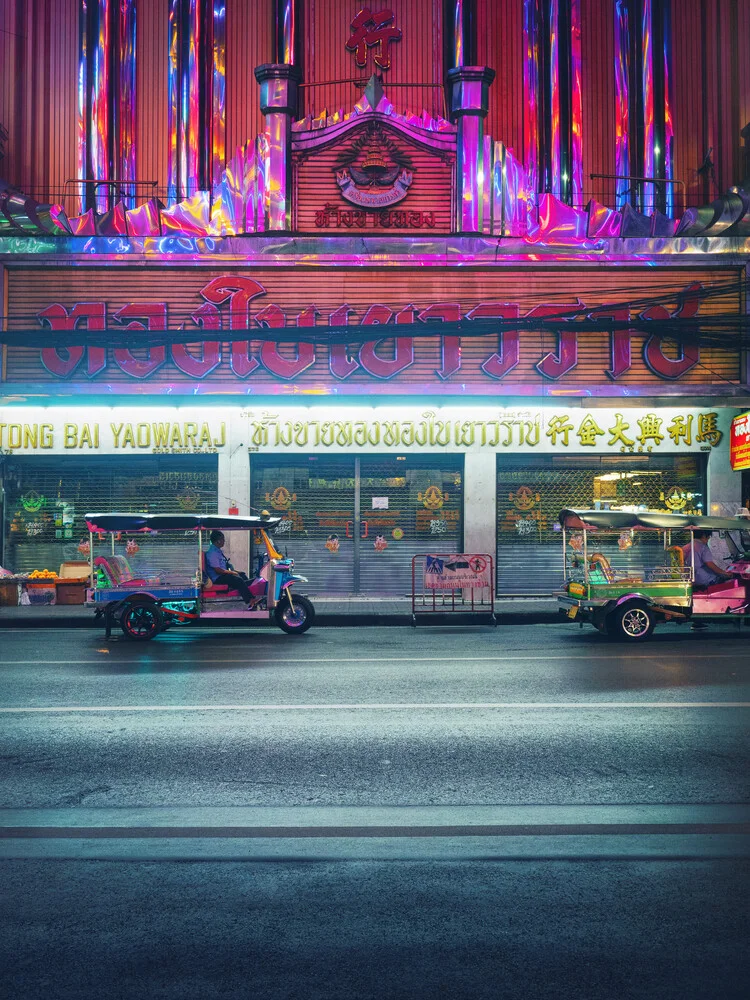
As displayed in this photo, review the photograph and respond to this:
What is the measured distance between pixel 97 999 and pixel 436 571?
564 inches

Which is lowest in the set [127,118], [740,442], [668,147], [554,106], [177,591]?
[177,591]

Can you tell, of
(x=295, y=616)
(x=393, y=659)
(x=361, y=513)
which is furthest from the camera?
(x=361, y=513)

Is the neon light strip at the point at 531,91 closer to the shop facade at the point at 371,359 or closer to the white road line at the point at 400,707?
the shop facade at the point at 371,359

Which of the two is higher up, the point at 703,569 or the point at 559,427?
the point at 559,427

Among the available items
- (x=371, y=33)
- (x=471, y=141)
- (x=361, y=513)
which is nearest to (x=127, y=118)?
(x=371, y=33)

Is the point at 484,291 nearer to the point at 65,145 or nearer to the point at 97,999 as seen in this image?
the point at 65,145

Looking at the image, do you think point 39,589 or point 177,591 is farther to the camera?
point 39,589

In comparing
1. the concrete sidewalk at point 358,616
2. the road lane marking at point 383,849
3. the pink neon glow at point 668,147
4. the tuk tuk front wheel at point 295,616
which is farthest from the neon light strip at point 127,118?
the road lane marking at point 383,849

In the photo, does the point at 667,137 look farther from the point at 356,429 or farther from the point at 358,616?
the point at 358,616

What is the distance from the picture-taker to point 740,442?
21047 mm

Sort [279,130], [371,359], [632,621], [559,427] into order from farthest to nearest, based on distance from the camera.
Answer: [559,427] → [279,130] → [371,359] → [632,621]

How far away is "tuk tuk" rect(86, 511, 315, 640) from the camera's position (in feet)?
48.0

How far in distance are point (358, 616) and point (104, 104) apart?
1436 centimetres

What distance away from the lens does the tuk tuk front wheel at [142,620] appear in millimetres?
14578
